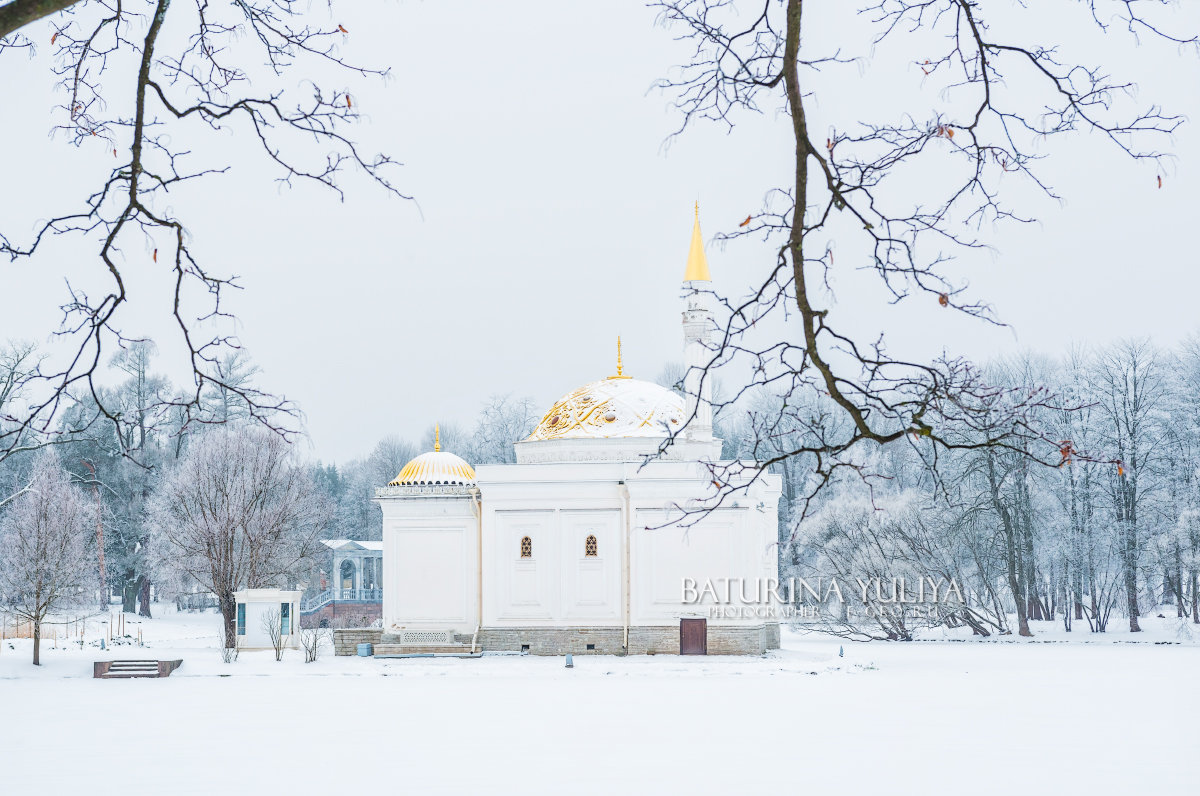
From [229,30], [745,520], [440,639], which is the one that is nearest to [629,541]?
[745,520]

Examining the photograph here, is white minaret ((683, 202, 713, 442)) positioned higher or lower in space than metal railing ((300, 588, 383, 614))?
higher

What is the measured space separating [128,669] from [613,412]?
1460cm

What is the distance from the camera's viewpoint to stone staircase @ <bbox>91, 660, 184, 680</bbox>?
29.2 metres

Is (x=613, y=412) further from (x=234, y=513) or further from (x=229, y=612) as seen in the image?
(x=229, y=612)

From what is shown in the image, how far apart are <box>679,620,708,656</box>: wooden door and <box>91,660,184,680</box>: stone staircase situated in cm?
1244

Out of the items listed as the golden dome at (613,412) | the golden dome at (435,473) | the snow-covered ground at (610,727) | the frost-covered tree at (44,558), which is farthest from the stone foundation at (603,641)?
the frost-covered tree at (44,558)

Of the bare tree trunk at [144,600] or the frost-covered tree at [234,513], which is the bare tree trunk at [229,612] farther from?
the bare tree trunk at [144,600]

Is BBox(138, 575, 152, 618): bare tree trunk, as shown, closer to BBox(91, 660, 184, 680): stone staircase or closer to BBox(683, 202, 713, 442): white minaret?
BBox(91, 660, 184, 680): stone staircase

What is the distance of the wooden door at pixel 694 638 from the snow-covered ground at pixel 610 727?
1.24 metres

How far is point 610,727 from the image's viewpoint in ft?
57.5

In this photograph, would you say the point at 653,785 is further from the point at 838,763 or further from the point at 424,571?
the point at 424,571

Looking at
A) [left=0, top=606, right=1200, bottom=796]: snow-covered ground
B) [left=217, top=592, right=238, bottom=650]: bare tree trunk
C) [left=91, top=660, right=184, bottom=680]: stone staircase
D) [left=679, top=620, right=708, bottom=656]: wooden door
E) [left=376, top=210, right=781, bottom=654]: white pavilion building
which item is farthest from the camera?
[left=217, top=592, right=238, bottom=650]: bare tree trunk

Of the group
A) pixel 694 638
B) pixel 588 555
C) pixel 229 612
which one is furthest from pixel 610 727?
pixel 229 612

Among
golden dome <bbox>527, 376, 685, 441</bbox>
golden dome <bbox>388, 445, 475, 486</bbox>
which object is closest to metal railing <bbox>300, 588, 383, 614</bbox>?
golden dome <bbox>388, 445, 475, 486</bbox>
